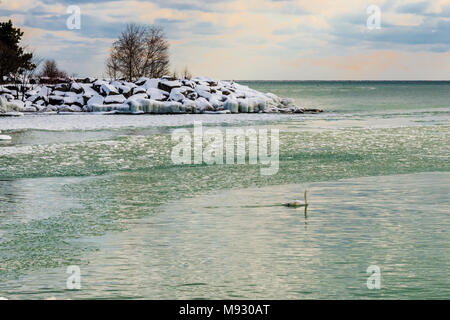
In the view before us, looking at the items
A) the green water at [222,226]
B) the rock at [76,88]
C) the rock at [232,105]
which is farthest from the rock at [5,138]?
the rock at [76,88]

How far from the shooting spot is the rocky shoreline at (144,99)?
174 feet

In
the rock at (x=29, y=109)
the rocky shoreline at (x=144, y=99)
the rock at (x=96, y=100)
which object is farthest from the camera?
the rock at (x=96, y=100)

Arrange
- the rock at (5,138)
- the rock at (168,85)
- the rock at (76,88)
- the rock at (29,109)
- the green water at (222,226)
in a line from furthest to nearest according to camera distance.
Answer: the rock at (76,88)
the rock at (168,85)
the rock at (29,109)
the rock at (5,138)
the green water at (222,226)

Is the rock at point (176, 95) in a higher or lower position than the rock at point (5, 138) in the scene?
higher

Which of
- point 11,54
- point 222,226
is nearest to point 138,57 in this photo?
point 11,54

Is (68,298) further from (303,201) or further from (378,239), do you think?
(303,201)

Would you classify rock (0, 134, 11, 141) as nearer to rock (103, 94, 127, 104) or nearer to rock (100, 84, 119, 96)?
rock (103, 94, 127, 104)

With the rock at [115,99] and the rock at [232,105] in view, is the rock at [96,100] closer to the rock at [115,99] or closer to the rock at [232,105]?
the rock at [115,99]

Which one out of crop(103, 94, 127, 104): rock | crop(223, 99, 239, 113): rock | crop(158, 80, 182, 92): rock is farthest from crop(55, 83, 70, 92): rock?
crop(223, 99, 239, 113): rock

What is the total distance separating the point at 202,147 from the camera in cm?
2514

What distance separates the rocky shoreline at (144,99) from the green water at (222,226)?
102 ft

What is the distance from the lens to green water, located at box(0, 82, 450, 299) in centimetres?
879

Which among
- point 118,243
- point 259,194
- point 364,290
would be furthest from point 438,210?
point 118,243

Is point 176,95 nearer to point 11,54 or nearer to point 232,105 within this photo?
point 232,105
